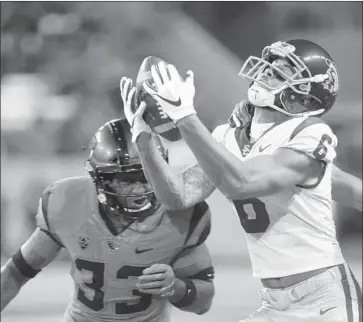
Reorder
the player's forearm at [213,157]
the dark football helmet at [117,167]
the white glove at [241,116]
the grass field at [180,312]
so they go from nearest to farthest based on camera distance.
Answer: the player's forearm at [213,157] → the white glove at [241,116] → the dark football helmet at [117,167] → the grass field at [180,312]

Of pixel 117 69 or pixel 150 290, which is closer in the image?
pixel 150 290

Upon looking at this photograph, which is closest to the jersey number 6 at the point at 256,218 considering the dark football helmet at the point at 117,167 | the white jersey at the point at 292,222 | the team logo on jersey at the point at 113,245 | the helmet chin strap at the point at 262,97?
the white jersey at the point at 292,222

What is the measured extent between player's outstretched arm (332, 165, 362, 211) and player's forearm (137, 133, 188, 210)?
1.66ft

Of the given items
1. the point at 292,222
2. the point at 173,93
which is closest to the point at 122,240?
the point at 292,222

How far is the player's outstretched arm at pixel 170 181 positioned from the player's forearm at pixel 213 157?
0.26 meters

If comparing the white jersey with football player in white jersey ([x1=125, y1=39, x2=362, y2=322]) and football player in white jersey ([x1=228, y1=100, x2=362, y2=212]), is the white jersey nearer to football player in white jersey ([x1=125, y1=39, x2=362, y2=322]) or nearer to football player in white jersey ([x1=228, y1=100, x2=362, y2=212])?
football player in white jersey ([x1=125, y1=39, x2=362, y2=322])

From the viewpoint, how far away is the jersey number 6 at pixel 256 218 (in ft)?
5.75

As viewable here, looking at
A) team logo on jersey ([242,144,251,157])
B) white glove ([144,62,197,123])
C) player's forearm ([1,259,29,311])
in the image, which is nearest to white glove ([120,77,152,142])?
white glove ([144,62,197,123])

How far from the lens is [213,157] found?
1528 mm

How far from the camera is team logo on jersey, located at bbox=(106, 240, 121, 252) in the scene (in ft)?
6.79

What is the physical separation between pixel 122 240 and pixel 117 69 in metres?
3.04

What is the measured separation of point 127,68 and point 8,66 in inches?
31.4

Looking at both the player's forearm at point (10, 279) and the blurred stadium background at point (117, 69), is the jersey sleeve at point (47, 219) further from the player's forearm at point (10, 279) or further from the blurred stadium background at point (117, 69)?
the blurred stadium background at point (117, 69)

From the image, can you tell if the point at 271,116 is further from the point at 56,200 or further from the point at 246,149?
the point at 56,200
